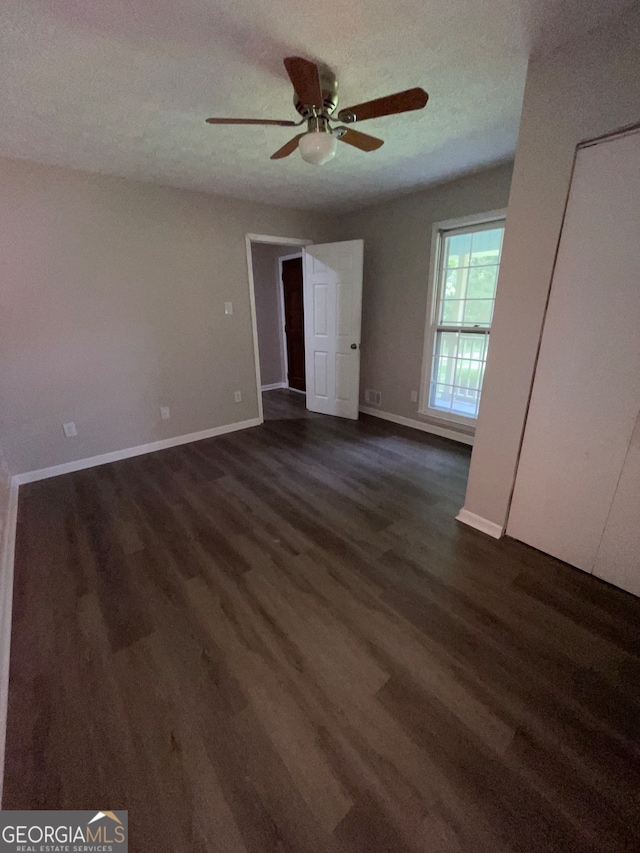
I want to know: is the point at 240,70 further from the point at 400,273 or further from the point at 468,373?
the point at 468,373

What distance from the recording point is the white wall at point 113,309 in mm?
2457

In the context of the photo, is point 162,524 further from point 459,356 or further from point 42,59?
point 459,356

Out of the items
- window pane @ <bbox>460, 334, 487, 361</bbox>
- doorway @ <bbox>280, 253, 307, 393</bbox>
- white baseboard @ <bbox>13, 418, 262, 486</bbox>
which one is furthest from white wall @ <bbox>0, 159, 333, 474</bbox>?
window pane @ <bbox>460, 334, 487, 361</bbox>

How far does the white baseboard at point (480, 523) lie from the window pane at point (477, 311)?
1.91 metres

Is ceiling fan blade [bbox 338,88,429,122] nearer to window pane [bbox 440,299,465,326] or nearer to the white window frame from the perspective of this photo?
the white window frame

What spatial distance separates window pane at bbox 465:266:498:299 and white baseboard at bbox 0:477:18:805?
13.0 feet

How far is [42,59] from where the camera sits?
55.3 inches

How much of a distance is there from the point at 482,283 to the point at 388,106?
80.8 inches

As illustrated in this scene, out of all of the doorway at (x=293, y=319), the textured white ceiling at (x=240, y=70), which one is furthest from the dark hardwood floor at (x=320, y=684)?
the doorway at (x=293, y=319)

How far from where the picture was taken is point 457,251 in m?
3.22

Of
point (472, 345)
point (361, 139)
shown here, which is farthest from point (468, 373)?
point (361, 139)

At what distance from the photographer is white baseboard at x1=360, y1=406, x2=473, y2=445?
136 inches

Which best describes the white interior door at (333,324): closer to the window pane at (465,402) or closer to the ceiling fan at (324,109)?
the window pane at (465,402)

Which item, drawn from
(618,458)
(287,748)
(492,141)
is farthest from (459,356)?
(287,748)
